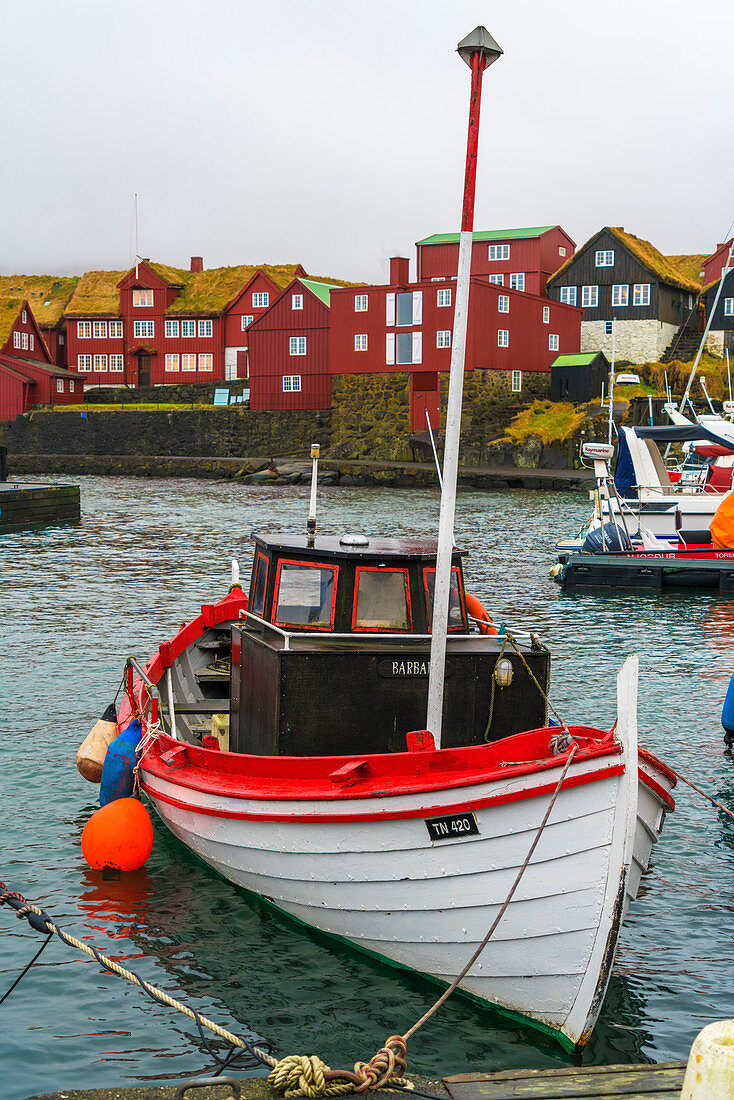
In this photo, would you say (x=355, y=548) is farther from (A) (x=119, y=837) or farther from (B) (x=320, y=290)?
(B) (x=320, y=290)

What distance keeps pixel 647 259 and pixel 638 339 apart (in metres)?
5.18

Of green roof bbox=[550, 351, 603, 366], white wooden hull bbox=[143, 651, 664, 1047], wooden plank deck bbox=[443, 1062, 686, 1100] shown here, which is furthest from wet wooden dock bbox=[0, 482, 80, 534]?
green roof bbox=[550, 351, 603, 366]

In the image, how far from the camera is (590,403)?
62.8m

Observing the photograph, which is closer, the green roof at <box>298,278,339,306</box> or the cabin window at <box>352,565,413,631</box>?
the cabin window at <box>352,565,413,631</box>

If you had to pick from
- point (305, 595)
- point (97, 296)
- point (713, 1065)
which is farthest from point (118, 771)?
point (97, 296)

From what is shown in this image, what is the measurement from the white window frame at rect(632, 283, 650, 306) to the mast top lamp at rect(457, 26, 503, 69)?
215ft

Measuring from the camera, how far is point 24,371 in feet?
267

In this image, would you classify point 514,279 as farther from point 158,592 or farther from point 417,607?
point 417,607

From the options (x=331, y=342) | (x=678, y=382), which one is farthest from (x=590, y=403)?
(x=331, y=342)

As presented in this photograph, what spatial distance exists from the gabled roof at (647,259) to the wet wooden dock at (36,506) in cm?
4189

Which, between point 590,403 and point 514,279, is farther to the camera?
point 514,279

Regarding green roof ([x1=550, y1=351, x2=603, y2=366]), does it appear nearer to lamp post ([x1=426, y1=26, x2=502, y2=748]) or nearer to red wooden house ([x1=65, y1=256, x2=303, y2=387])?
red wooden house ([x1=65, y1=256, x2=303, y2=387])

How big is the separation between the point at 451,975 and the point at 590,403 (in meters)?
58.3

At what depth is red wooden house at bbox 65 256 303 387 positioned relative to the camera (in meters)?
82.1
